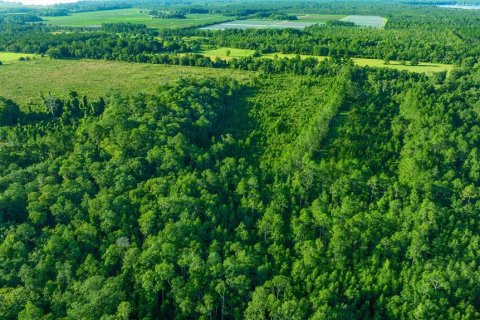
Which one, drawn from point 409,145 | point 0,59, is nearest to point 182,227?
point 409,145

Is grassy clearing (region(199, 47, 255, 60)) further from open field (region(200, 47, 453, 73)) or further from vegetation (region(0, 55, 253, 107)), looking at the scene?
vegetation (region(0, 55, 253, 107))

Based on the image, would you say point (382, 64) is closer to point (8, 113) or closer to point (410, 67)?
point (410, 67)

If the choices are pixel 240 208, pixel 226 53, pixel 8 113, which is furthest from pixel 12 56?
pixel 240 208

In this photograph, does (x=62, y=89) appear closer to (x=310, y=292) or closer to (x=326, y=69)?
(x=326, y=69)

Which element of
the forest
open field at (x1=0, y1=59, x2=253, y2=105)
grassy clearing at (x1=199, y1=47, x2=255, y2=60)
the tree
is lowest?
the forest

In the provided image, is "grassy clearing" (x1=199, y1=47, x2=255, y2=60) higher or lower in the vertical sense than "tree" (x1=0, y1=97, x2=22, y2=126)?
higher

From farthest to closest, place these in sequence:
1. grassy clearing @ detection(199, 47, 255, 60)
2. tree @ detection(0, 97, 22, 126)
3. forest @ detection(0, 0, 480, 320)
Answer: grassy clearing @ detection(199, 47, 255, 60) → tree @ detection(0, 97, 22, 126) → forest @ detection(0, 0, 480, 320)

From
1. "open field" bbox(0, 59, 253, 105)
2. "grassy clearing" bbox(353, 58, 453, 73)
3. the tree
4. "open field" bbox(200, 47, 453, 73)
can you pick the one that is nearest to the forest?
the tree

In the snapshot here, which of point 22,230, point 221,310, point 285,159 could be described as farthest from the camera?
point 285,159
